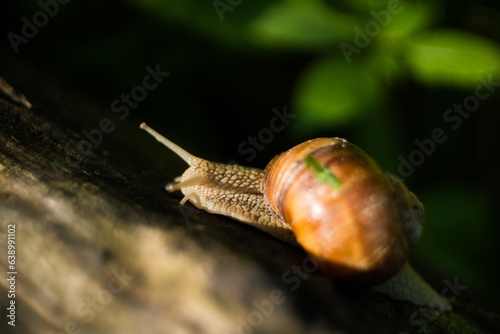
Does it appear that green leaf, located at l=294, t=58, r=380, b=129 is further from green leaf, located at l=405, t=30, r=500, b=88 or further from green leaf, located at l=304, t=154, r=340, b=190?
green leaf, located at l=304, t=154, r=340, b=190

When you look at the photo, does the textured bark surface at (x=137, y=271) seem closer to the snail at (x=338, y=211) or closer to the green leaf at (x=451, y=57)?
the snail at (x=338, y=211)

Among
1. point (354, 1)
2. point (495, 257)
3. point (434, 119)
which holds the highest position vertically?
point (354, 1)

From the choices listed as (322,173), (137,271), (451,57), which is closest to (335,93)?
(451,57)

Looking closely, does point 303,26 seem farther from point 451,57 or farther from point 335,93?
point 451,57

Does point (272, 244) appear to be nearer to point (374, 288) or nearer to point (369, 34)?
point (374, 288)

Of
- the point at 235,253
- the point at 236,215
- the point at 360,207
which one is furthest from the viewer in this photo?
the point at 236,215

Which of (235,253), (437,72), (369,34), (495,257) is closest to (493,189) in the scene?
(495,257)
